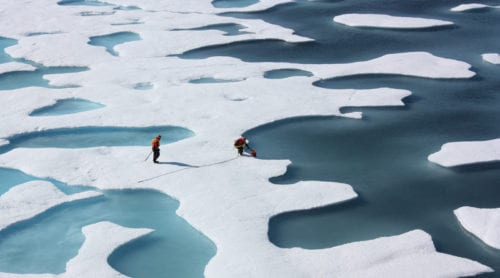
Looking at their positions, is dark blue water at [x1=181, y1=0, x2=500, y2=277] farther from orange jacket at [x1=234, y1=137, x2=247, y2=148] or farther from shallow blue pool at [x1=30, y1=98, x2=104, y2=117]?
shallow blue pool at [x1=30, y1=98, x2=104, y2=117]

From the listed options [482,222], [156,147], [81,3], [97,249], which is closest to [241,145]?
[156,147]

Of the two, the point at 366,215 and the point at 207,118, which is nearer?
the point at 366,215

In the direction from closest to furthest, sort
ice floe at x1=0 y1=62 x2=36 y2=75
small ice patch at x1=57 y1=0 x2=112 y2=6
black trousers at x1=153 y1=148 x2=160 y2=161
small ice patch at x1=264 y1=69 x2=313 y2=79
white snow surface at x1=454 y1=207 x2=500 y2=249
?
white snow surface at x1=454 y1=207 x2=500 y2=249 < black trousers at x1=153 y1=148 x2=160 y2=161 < small ice patch at x1=264 y1=69 x2=313 y2=79 < ice floe at x1=0 y1=62 x2=36 y2=75 < small ice patch at x1=57 y1=0 x2=112 y2=6

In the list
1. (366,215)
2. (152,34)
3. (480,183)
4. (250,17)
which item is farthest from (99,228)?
(250,17)

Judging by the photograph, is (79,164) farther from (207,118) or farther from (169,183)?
(207,118)

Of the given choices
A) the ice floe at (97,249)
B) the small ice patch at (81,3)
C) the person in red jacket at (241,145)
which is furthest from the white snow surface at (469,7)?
the ice floe at (97,249)

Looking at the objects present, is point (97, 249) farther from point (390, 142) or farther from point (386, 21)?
point (386, 21)

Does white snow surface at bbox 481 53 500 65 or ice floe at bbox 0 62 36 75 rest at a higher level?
white snow surface at bbox 481 53 500 65

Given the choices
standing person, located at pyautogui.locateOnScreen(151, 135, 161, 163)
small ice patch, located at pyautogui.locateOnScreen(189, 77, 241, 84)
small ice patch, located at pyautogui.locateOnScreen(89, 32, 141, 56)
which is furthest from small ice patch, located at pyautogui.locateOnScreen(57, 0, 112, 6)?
standing person, located at pyautogui.locateOnScreen(151, 135, 161, 163)

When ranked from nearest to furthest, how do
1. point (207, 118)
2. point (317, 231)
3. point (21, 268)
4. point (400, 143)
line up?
point (21, 268)
point (317, 231)
point (400, 143)
point (207, 118)
